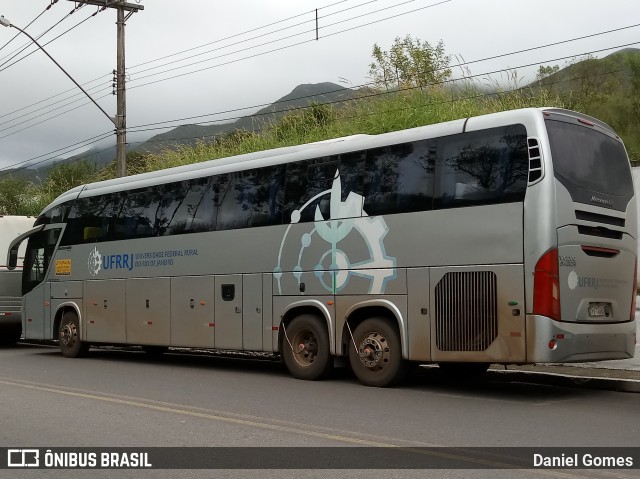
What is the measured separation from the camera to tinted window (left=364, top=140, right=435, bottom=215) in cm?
1201

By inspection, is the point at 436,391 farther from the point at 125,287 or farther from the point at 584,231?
the point at 125,287

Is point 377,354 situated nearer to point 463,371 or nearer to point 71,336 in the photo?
point 463,371

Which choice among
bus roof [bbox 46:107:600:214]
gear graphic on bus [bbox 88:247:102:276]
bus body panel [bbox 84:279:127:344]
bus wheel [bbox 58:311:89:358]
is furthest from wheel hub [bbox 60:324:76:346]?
bus roof [bbox 46:107:600:214]

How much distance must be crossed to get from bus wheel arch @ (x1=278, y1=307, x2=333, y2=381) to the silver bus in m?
0.03

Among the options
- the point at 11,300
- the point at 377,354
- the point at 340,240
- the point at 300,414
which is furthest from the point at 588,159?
the point at 11,300

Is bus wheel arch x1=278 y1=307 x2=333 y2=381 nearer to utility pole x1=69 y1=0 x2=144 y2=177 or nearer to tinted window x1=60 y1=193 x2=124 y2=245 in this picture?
tinted window x1=60 y1=193 x2=124 y2=245

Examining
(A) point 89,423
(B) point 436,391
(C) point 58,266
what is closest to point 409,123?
(C) point 58,266

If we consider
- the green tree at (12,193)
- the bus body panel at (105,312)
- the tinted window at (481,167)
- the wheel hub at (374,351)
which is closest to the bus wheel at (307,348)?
the wheel hub at (374,351)

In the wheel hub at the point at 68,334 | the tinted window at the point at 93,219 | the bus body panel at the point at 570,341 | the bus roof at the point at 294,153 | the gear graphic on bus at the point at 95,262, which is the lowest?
the wheel hub at the point at 68,334

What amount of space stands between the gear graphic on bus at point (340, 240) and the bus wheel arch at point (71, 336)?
21.9 ft

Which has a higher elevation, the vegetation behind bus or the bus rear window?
the vegetation behind bus

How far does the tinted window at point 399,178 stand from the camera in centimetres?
1201

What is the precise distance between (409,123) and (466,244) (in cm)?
1360

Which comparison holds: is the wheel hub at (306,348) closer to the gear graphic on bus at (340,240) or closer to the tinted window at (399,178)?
the gear graphic on bus at (340,240)
